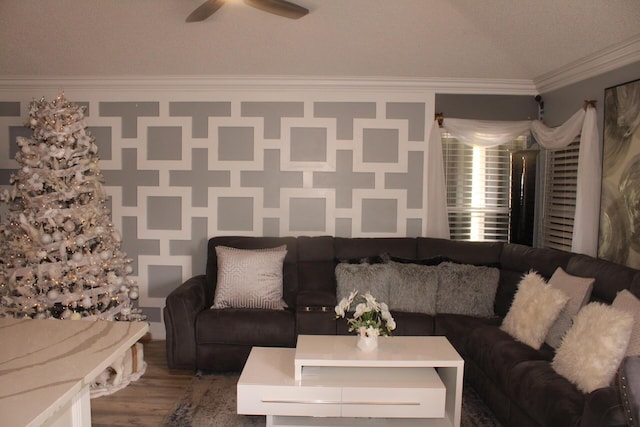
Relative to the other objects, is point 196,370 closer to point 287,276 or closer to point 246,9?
point 287,276

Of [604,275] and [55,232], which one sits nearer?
[604,275]

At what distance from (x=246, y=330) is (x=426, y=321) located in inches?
51.9

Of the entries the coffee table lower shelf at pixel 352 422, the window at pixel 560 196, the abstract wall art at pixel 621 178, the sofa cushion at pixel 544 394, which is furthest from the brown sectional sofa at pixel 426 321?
the window at pixel 560 196

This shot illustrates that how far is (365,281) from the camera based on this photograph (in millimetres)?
3652

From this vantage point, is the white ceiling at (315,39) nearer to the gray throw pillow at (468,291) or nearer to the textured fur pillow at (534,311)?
the textured fur pillow at (534,311)

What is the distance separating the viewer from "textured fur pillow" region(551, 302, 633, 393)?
2.13 m

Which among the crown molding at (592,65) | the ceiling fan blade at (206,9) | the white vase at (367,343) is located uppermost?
the ceiling fan blade at (206,9)

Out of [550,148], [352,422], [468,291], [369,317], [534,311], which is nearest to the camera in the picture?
[352,422]

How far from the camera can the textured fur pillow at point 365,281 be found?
3635 mm

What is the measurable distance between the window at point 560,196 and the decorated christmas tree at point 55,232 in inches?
141

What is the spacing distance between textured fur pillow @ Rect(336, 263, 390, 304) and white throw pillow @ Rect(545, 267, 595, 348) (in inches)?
47.2

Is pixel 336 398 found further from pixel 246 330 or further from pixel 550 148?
pixel 550 148

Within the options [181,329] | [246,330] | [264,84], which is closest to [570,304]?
[246,330]

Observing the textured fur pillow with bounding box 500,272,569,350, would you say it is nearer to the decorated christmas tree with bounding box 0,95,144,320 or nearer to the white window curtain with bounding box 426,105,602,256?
the white window curtain with bounding box 426,105,602,256
